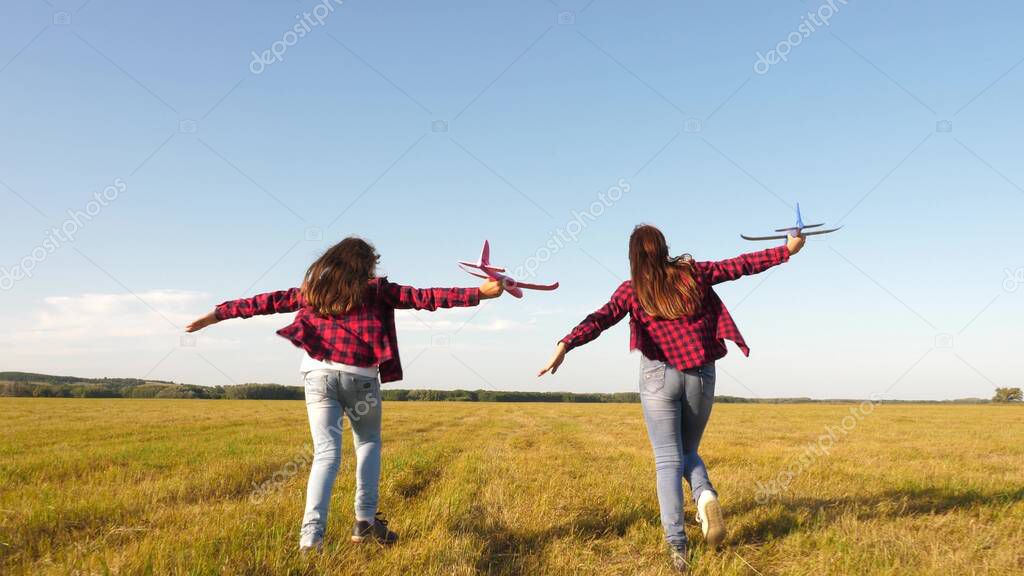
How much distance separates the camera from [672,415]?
4.22 m

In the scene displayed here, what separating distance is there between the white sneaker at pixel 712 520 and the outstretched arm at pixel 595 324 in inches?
53.7

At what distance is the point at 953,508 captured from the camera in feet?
18.9

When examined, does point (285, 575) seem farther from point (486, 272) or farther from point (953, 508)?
point (953, 508)

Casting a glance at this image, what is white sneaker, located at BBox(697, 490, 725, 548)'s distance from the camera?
13.5 feet

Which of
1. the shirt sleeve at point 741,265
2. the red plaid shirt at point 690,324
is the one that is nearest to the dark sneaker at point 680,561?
the red plaid shirt at point 690,324

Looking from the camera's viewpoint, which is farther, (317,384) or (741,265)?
(741,265)

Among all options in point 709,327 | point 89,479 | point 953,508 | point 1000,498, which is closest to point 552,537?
point 709,327

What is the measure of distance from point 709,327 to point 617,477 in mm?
3868

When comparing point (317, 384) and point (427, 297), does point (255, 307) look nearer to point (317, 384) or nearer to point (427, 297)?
point (317, 384)

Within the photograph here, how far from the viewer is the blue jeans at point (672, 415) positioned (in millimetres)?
4137

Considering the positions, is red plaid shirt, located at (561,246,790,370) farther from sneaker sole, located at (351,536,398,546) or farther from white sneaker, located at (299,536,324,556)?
white sneaker, located at (299,536,324,556)

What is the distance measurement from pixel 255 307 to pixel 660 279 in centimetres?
295

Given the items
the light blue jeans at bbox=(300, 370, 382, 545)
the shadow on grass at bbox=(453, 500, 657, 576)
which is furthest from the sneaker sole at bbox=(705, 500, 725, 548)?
the light blue jeans at bbox=(300, 370, 382, 545)

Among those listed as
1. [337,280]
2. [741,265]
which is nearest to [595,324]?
[741,265]
